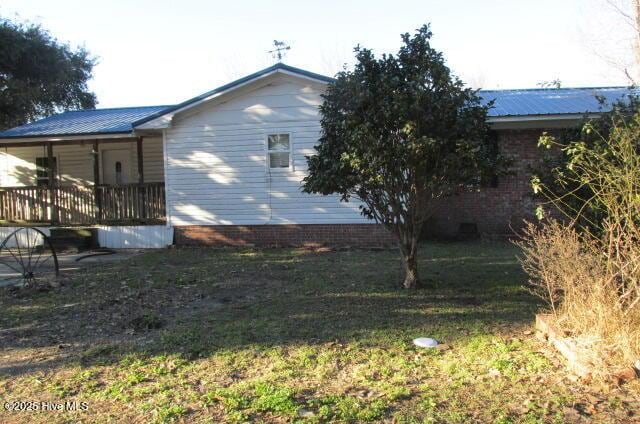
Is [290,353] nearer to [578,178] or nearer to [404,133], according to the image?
[404,133]

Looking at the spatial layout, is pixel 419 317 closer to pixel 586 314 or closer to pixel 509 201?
pixel 586 314

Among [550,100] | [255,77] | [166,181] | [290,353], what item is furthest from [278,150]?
[290,353]

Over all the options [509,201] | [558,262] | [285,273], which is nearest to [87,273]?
[285,273]

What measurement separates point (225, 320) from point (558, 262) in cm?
374

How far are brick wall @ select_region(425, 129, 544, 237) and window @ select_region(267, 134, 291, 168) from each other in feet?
13.5

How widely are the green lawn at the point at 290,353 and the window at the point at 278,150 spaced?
4701 mm

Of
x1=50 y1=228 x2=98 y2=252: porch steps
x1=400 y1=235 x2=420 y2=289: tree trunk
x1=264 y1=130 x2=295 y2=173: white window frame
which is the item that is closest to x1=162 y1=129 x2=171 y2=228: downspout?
x1=50 y1=228 x2=98 y2=252: porch steps

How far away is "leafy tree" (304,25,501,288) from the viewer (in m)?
6.75

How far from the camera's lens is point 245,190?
13.3m

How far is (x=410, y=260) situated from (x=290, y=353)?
10.3ft

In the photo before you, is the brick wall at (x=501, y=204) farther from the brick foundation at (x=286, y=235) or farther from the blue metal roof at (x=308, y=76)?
the brick foundation at (x=286, y=235)

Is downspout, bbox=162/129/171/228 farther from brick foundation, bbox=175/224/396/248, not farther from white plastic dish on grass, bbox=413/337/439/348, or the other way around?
white plastic dish on grass, bbox=413/337/439/348

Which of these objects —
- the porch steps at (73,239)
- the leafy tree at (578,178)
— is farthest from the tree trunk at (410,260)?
the porch steps at (73,239)

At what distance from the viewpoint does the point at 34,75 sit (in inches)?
1016
